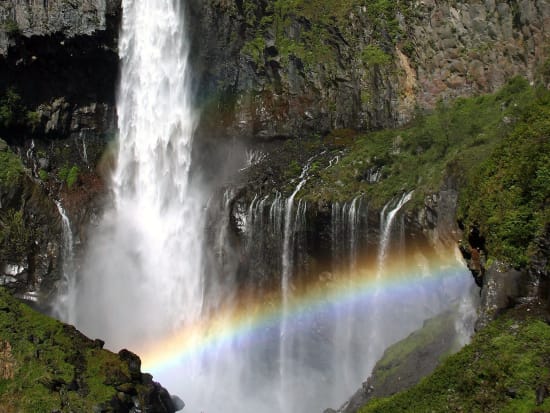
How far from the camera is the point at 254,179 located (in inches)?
1393

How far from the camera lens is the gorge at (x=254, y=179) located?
1113 inches

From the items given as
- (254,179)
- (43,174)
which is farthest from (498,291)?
(43,174)

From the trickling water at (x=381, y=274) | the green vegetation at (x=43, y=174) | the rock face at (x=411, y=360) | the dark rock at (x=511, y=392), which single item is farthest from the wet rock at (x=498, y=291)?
the green vegetation at (x=43, y=174)

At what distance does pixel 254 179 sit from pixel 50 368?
17.5m

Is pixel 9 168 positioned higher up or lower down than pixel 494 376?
higher up

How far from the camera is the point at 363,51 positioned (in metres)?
41.5

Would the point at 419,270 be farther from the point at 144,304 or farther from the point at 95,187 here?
the point at 95,187

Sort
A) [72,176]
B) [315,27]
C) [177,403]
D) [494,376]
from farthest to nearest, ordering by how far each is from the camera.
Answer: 1. [315,27]
2. [72,176]
3. [177,403]
4. [494,376]

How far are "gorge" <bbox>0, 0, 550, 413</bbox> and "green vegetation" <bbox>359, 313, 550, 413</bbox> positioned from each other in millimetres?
5707

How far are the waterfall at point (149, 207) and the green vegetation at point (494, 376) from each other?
2225 centimetres

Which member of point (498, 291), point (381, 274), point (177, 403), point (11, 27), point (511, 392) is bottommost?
point (177, 403)

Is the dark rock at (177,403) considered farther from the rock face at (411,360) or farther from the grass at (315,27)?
the grass at (315,27)

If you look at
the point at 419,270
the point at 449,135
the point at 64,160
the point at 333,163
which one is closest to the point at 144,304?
the point at 64,160

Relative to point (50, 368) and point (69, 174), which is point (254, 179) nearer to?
point (69, 174)
